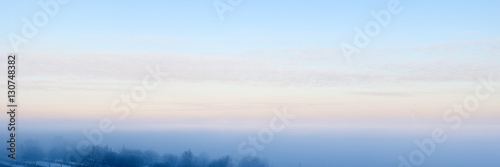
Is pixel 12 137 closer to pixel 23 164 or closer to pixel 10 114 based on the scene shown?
pixel 10 114

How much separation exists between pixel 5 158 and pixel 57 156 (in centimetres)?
560

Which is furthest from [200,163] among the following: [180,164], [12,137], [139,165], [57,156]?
[12,137]

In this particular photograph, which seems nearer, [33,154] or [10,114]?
[10,114]

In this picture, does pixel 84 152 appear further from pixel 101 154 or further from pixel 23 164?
pixel 23 164

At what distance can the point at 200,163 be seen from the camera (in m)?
44.1

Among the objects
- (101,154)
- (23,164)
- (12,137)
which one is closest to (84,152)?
(101,154)

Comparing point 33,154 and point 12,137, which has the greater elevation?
point 33,154

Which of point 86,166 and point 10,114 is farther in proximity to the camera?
point 86,166

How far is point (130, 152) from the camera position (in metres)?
45.1

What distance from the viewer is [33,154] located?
4519 cm

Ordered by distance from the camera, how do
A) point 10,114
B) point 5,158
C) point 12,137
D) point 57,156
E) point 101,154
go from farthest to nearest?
point 57,156
point 101,154
point 5,158
point 12,137
point 10,114

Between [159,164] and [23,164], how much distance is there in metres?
9.62

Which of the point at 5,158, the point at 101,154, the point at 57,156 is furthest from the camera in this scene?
the point at 57,156

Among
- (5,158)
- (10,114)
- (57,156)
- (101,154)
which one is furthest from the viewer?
(57,156)
